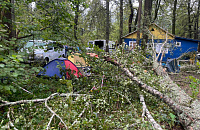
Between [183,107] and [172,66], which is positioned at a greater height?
[172,66]

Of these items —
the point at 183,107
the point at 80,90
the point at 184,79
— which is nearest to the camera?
the point at 183,107

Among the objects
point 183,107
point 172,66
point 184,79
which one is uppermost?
point 172,66

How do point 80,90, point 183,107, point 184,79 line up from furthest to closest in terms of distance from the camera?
1. point 184,79
2. point 80,90
3. point 183,107

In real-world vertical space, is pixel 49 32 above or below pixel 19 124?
above

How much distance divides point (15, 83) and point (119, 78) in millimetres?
3009

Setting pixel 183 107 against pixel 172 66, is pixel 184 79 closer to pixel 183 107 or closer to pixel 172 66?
pixel 172 66

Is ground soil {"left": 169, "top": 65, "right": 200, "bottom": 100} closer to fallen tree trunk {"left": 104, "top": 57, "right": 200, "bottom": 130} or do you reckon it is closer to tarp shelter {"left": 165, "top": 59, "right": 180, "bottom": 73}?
tarp shelter {"left": 165, "top": 59, "right": 180, "bottom": 73}

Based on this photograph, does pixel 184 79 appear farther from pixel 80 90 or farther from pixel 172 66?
pixel 80 90

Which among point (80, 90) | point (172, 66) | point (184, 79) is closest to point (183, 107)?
point (80, 90)

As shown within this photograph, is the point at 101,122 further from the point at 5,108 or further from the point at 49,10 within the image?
the point at 49,10

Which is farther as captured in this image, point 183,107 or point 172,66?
point 172,66

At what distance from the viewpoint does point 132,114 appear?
3504 mm

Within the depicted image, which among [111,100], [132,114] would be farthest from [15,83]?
[132,114]

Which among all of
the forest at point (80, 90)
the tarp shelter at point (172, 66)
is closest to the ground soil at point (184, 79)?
the tarp shelter at point (172, 66)
